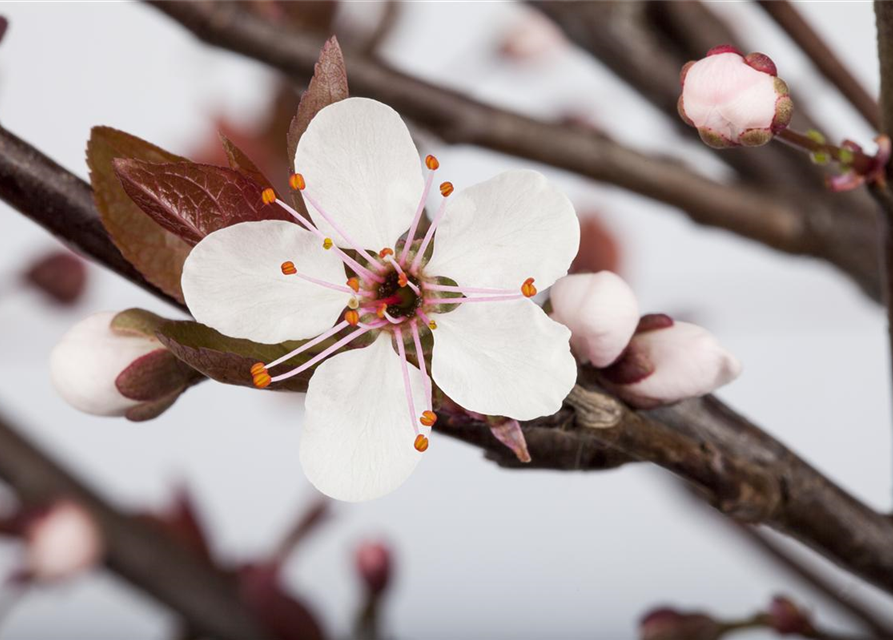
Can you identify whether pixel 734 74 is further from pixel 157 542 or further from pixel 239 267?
pixel 157 542

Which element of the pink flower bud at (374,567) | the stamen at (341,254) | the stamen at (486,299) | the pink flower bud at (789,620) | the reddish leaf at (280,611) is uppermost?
the stamen at (486,299)

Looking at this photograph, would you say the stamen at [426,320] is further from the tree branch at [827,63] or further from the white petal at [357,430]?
the tree branch at [827,63]

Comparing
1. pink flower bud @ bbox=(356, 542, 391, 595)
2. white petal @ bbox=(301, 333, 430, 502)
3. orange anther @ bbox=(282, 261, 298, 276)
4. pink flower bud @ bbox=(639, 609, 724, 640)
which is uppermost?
orange anther @ bbox=(282, 261, 298, 276)

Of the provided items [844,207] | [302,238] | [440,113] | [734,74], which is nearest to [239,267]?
[302,238]

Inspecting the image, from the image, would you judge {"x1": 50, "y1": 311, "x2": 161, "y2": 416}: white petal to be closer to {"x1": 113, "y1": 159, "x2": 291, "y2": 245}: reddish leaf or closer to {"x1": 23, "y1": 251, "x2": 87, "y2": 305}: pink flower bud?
{"x1": 113, "y1": 159, "x2": 291, "y2": 245}: reddish leaf

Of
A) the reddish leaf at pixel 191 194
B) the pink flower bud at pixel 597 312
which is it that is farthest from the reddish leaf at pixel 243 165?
the pink flower bud at pixel 597 312

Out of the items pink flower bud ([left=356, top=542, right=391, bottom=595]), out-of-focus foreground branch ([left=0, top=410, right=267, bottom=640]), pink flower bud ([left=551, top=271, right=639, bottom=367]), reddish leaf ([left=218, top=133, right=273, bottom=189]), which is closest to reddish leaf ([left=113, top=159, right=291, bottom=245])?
reddish leaf ([left=218, top=133, right=273, bottom=189])
